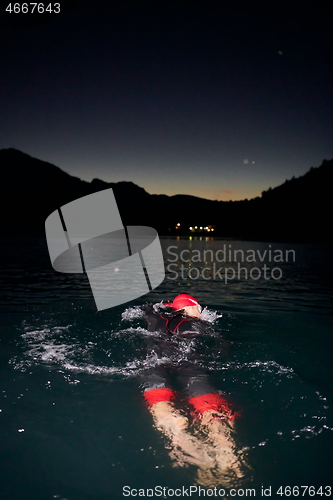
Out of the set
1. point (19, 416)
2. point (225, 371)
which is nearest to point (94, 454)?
point (19, 416)

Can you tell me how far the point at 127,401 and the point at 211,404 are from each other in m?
1.62

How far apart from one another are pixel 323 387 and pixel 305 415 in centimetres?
141

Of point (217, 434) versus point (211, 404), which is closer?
point (217, 434)

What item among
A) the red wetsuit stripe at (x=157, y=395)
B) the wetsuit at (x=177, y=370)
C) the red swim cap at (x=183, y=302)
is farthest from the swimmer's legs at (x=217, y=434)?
the red swim cap at (x=183, y=302)

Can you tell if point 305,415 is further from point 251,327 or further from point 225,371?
point 251,327

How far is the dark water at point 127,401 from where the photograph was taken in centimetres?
405

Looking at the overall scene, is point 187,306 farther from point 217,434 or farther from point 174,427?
point 217,434

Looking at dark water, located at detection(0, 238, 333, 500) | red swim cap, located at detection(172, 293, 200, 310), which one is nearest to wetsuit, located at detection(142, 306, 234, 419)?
dark water, located at detection(0, 238, 333, 500)

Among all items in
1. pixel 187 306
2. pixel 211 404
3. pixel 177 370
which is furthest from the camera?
pixel 187 306

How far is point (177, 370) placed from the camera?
22.6 ft

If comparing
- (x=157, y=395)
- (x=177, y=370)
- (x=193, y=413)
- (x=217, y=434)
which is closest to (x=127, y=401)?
(x=157, y=395)

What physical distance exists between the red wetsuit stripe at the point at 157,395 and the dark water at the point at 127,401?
0.17 meters

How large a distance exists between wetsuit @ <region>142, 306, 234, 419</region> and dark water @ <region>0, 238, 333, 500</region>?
0.26 metres

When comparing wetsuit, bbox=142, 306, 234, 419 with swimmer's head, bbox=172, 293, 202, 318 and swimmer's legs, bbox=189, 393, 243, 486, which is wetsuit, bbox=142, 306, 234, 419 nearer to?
swimmer's legs, bbox=189, 393, 243, 486
